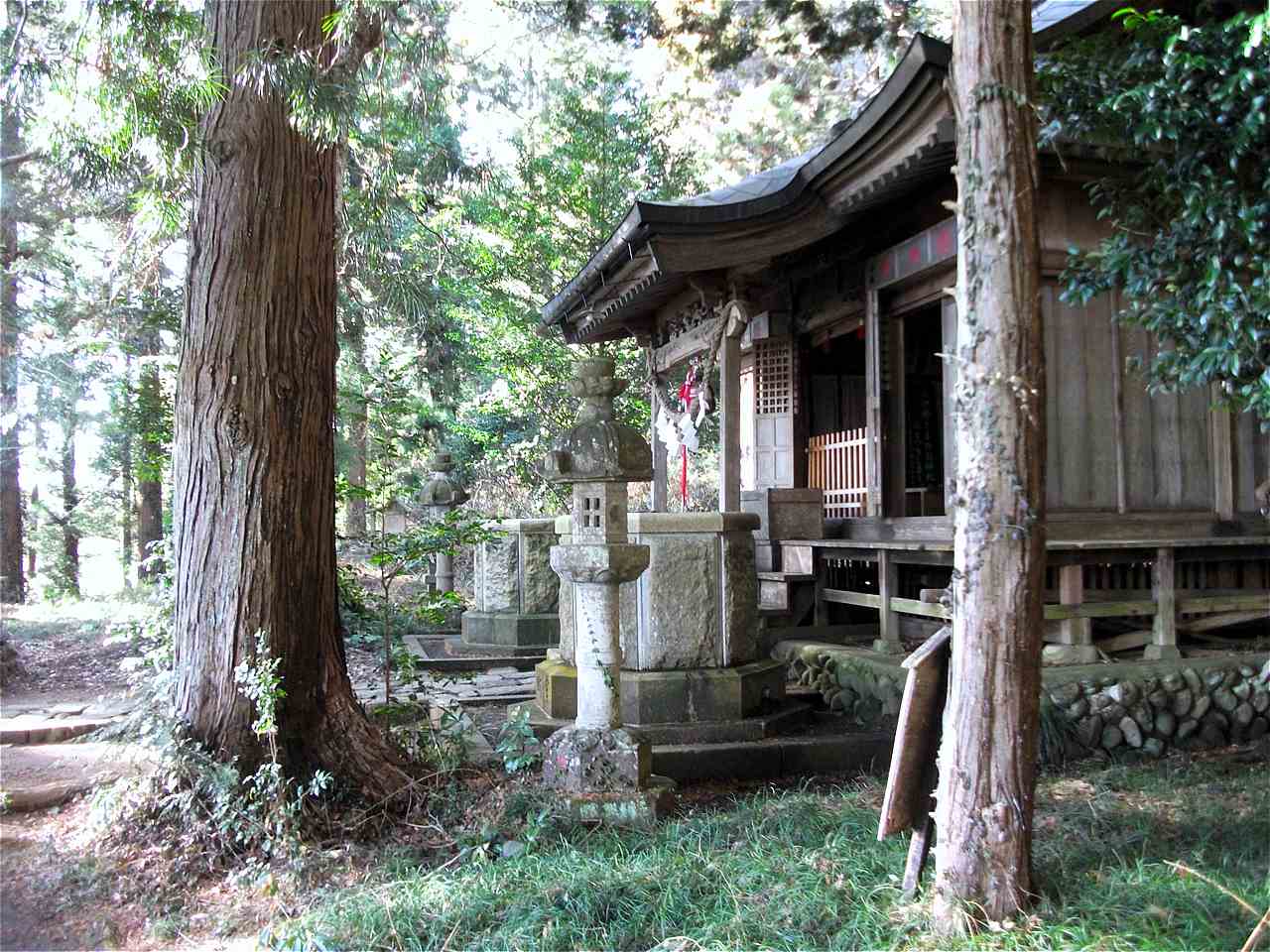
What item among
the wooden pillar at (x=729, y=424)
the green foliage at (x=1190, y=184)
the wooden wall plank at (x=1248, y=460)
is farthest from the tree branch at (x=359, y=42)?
the wooden wall plank at (x=1248, y=460)

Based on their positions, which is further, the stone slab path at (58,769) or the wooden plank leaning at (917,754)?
the stone slab path at (58,769)

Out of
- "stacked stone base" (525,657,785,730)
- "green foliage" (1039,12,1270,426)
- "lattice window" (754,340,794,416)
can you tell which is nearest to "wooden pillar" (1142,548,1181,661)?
"stacked stone base" (525,657,785,730)

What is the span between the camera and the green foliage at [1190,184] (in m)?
3.99

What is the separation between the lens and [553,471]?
512 centimetres

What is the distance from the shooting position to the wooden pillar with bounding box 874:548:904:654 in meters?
7.88

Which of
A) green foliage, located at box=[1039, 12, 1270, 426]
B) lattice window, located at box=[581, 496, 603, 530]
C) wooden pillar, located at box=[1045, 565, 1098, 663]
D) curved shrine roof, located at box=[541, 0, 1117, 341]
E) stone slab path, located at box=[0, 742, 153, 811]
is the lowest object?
stone slab path, located at box=[0, 742, 153, 811]

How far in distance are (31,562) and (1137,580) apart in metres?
26.3

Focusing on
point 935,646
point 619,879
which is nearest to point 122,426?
point 619,879

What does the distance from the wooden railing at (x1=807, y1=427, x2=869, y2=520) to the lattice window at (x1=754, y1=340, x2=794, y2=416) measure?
69 centimetres

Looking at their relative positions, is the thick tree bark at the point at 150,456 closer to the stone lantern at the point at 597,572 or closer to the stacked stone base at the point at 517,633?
the stone lantern at the point at 597,572

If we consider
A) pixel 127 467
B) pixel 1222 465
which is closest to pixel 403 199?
pixel 1222 465

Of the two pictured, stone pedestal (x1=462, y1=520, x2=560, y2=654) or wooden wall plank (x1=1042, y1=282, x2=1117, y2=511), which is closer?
wooden wall plank (x1=1042, y1=282, x2=1117, y2=511)

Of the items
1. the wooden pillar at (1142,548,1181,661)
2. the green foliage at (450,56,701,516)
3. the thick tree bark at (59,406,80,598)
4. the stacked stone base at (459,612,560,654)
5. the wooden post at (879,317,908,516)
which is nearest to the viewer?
the wooden pillar at (1142,548,1181,661)

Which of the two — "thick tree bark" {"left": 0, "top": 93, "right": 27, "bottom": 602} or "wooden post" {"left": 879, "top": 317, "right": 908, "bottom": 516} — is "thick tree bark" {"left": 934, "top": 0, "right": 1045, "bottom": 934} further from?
"thick tree bark" {"left": 0, "top": 93, "right": 27, "bottom": 602}
